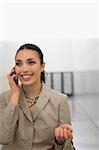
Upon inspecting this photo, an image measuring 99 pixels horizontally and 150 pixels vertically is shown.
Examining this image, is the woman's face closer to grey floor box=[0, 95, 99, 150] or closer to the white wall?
the white wall

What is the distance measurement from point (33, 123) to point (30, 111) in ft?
0.21

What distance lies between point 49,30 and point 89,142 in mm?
1463

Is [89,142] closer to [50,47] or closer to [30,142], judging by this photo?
[50,47]

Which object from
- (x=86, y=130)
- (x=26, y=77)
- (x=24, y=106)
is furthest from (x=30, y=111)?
(x=86, y=130)

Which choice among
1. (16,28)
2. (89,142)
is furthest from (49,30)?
(89,142)

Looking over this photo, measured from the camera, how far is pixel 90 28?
15.8ft

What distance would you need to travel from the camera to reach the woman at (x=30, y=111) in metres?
1.65

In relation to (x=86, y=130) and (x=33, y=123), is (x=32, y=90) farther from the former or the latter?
(x=86, y=130)

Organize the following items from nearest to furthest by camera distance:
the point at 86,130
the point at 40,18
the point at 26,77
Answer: the point at 26,77 → the point at 40,18 → the point at 86,130

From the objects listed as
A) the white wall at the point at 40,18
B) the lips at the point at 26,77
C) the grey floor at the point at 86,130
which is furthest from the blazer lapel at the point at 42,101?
the grey floor at the point at 86,130

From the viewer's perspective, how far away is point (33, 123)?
5.61 feet

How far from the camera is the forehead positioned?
171cm

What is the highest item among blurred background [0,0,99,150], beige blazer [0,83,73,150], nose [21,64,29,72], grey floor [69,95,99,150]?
blurred background [0,0,99,150]

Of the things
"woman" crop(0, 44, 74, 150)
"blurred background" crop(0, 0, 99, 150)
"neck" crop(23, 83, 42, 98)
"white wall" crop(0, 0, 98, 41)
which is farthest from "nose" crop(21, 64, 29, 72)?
"white wall" crop(0, 0, 98, 41)
